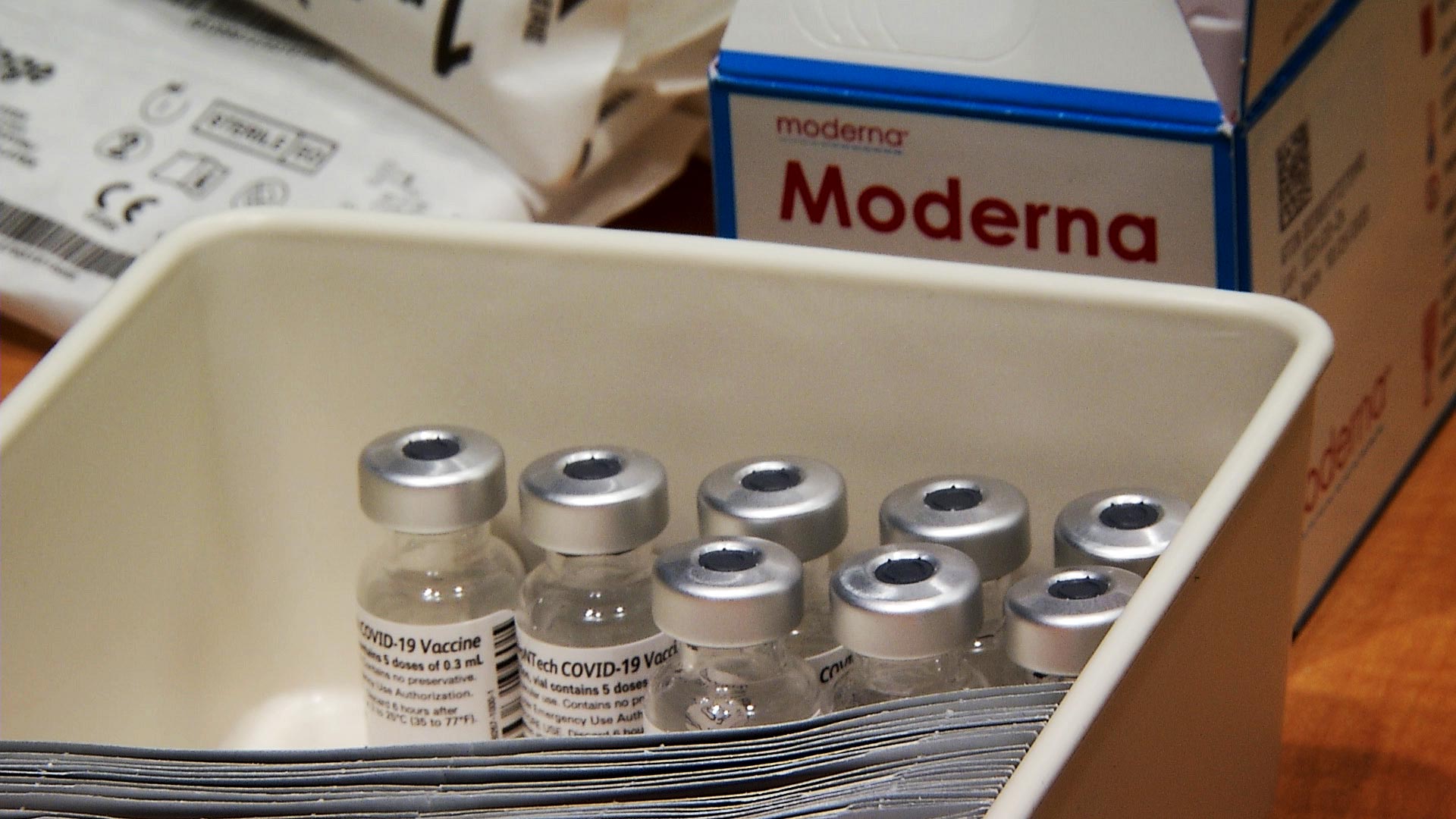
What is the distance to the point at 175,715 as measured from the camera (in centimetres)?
49

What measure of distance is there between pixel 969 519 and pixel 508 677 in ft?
0.42

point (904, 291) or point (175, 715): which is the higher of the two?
point (904, 291)

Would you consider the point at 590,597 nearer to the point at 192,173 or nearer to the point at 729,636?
the point at 729,636

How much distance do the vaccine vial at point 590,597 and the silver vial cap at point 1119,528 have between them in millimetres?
96

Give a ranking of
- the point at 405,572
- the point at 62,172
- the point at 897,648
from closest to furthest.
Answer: the point at 897,648 → the point at 405,572 → the point at 62,172

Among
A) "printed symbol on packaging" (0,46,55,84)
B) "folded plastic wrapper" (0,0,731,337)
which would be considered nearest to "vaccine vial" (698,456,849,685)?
"folded plastic wrapper" (0,0,731,337)

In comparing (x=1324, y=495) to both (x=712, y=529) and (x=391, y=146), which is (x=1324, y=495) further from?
(x=391, y=146)

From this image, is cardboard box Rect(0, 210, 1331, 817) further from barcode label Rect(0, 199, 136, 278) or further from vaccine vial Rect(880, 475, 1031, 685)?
barcode label Rect(0, 199, 136, 278)

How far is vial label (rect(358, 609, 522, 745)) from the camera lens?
45 cm

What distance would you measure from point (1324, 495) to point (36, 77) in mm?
541

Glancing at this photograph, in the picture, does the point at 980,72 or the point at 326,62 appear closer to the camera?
the point at 980,72

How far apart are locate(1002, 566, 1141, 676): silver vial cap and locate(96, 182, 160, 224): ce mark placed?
46 cm

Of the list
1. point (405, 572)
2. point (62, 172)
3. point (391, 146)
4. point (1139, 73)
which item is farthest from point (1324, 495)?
point (62, 172)

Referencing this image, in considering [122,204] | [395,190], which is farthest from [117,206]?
[395,190]
